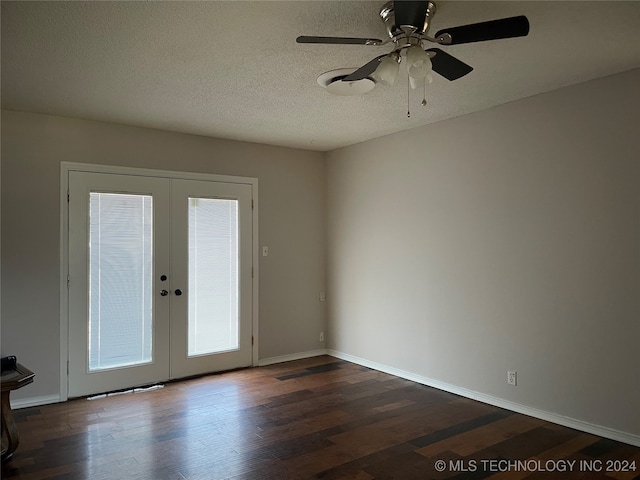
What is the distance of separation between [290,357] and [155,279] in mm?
1868

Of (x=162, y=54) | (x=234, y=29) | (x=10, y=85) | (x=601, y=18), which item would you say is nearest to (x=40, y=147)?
(x=10, y=85)

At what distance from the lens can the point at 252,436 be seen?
131 inches

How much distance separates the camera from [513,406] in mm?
3836

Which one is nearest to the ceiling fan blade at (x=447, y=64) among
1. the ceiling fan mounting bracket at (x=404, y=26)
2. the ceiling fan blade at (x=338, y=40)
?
the ceiling fan mounting bracket at (x=404, y=26)

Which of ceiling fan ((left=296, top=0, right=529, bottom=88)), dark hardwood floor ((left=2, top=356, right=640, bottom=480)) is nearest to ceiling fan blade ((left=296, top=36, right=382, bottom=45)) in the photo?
ceiling fan ((left=296, top=0, right=529, bottom=88))

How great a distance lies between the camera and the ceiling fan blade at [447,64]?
7.64ft

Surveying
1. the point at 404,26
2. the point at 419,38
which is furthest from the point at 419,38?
the point at 404,26

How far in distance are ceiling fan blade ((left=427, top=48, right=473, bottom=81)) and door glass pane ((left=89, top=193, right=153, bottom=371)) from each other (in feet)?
10.4

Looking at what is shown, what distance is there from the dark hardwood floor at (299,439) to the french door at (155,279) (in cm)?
40

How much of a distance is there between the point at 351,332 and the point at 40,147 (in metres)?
3.68

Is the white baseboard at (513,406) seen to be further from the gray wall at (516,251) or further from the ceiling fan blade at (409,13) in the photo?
the ceiling fan blade at (409,13)

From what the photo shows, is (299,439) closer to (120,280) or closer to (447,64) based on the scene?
(120,280)

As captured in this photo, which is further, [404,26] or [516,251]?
[516,251]

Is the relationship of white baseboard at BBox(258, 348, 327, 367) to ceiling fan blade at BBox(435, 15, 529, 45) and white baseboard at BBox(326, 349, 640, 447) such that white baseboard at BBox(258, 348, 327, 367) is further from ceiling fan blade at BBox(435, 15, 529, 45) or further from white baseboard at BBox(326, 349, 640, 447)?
ceiling fan blade at BBox(435, 15, 529, 45)
